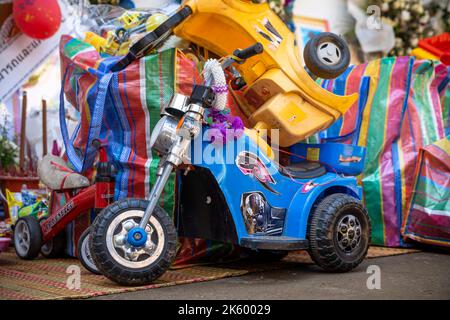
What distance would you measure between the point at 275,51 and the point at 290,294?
1.48 m

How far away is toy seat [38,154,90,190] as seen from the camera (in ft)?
12.8

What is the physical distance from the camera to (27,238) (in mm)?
4039

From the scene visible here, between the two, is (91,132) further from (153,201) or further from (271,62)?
(271,62)

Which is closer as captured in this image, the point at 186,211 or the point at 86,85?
the point at 186,211

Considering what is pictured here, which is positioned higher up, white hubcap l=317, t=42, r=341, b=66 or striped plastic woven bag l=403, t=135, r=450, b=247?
white hubcap l=317, t=42, r=341, b=66

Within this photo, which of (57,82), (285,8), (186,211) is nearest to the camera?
(186,211)

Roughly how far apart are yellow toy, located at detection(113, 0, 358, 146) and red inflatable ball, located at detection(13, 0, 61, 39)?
6.55 feet

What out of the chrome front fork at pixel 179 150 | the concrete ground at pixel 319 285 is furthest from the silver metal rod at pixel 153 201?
the concrete ground at pixel 319 285

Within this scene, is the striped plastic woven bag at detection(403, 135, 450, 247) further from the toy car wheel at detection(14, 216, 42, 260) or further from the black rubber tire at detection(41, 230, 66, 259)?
the toy car wheel at detection(14, 216, 42, 260)

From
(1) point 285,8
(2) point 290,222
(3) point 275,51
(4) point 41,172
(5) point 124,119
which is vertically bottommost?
(2) point 290,222

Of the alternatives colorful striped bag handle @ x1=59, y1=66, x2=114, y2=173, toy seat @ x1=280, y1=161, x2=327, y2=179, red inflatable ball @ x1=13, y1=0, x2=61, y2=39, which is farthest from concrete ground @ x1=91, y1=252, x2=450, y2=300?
red inflatable ball @ x1=13, y1=0, x2=61, y2=39

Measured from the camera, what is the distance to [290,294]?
300 centimetres

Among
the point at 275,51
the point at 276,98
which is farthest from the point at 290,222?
the point at 275,51
